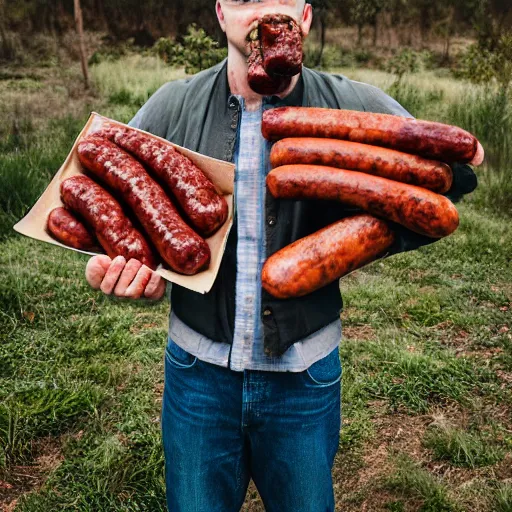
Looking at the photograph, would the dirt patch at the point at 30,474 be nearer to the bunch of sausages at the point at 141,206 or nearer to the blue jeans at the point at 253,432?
the blue jeans at the point at 253,432

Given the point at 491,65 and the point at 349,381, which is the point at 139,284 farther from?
the point at 491,65

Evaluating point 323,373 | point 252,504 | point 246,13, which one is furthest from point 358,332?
point 246,13

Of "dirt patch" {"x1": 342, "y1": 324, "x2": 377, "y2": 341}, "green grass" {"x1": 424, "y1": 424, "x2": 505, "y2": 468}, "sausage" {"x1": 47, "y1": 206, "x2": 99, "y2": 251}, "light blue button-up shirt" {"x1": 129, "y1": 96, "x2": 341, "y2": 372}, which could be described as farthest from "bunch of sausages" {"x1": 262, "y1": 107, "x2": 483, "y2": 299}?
"dirt patch" {"x1": 342, "y1": 324, "x2": 377, "y2": 341}

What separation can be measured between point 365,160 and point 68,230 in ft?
3.47

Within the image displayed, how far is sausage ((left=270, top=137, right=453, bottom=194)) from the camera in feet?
6.20

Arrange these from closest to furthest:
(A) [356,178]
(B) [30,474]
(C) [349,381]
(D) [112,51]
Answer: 1. (A) [356,178]
2. (B) [30,474]
3. (C) [349,381]
4. (D) [112,51]

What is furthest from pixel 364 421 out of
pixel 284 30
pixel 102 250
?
pixel 284 30

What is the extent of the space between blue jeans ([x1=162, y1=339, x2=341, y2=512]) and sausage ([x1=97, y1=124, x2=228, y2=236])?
520 mm

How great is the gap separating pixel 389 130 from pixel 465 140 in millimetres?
241

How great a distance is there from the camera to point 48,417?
13.6 feet

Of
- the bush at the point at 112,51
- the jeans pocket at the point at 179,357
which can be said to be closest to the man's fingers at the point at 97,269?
the jeans pocket at the point at 179,357

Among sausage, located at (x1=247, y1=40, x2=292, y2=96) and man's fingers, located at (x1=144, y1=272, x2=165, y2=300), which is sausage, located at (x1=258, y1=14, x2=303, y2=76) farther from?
man's fingers, located at (x1=144, y1=272, x2=165, y2=300)

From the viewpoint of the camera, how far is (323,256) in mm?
1885

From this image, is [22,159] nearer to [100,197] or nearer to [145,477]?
[145,477]
